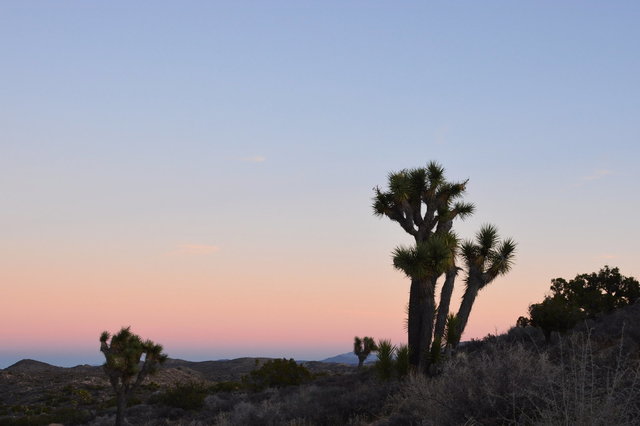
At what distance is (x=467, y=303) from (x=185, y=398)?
1632 centimetres

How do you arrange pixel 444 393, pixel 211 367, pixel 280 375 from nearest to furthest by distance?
pixel 444 393, pixel 280 375, pixel 211 367

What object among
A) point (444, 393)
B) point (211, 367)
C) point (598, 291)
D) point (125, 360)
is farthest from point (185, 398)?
point (211, 367)

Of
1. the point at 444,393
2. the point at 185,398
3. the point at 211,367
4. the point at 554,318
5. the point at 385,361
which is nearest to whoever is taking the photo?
the point at 444,393

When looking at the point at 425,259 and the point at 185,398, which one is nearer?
the point at 425,259

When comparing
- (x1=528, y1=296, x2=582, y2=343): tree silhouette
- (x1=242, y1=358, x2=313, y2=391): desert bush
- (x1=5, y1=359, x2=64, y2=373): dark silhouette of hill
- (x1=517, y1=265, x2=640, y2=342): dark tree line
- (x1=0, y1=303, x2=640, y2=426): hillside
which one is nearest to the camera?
(x1=0, y1=303, x2=640, y2=426): hillside

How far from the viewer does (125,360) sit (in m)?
31.2

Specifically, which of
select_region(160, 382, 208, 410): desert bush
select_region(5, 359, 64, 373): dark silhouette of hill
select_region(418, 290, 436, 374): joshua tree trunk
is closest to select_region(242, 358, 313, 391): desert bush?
select_region(160, 382, 208, 410): desert bush

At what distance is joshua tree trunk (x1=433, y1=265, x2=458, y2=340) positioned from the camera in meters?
28.1

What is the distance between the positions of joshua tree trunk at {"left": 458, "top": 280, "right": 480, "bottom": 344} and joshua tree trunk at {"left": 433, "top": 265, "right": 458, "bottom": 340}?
65cm

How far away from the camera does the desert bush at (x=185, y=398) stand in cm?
3403

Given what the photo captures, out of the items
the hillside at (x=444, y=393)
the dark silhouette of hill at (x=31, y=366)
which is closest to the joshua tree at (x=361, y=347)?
the hillside at (x=444, y=393)

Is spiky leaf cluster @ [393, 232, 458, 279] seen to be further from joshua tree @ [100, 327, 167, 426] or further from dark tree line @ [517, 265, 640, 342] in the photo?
dark tree line @ [517, 265, 640, 342]

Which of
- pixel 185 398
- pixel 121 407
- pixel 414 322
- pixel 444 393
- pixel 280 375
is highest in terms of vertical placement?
pixel 414 322

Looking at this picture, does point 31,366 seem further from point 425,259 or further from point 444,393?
point 444,393
